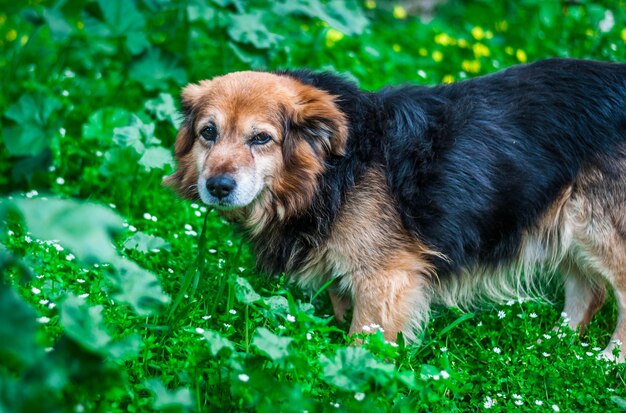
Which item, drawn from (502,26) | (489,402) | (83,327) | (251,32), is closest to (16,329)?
(83,327)

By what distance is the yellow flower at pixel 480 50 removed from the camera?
6.75m

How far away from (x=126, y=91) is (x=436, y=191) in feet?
10.9

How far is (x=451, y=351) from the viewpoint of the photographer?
3.98 metres

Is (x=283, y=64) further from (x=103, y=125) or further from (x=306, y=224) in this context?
(x=306, y=224)

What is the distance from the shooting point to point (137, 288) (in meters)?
2.60

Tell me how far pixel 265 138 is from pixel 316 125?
0.88 feet

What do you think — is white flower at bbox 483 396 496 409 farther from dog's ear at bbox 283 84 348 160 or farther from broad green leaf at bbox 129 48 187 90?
broad green leaf at bbox 129 48 187 90

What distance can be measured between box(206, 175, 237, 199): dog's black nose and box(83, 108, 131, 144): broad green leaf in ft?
6.41

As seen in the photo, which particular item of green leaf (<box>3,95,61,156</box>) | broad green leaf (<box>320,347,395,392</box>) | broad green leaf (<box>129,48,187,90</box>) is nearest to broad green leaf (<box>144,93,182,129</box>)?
broad green leaf (<box>129,48,187,90</box>)

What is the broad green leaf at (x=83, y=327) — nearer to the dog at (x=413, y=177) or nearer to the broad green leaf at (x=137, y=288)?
the broad green leaf at (x=137, y=288)

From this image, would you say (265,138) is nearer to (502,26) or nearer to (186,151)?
(186,151)

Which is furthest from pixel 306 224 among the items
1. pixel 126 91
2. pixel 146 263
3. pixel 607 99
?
pixel 126 91

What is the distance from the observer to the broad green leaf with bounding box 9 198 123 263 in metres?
1.94

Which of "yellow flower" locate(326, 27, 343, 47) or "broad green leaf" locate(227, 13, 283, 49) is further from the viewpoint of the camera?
"yellow flower" locate(326, 27, 343, 47)
